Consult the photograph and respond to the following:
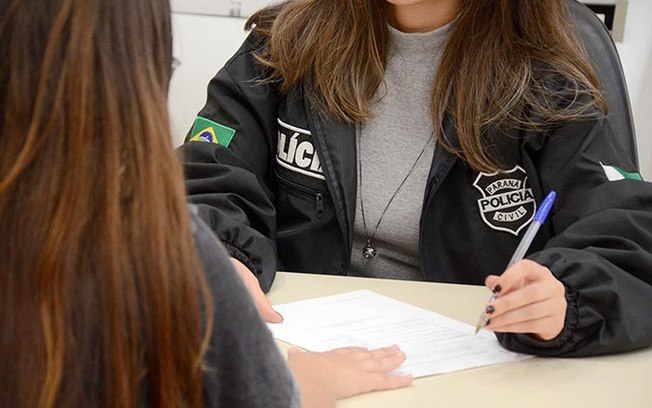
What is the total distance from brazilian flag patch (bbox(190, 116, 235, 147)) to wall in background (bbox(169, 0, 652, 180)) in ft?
3.29

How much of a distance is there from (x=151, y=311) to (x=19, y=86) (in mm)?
171

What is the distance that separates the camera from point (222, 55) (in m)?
2.52

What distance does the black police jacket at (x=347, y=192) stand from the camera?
1.29 metres

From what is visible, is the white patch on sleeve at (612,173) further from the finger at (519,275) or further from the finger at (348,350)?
the finger at (348,350)

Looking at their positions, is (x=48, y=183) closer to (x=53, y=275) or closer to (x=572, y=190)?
(x=53, y=275)

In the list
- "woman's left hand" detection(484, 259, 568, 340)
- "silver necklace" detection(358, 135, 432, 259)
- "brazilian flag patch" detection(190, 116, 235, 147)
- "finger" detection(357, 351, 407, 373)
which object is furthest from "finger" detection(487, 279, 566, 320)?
"brazilian flag patch" detection(190, 116, 235, 147)

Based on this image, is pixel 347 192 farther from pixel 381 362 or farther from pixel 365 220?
pixel 381 362

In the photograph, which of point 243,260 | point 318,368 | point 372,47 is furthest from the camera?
point 372,47

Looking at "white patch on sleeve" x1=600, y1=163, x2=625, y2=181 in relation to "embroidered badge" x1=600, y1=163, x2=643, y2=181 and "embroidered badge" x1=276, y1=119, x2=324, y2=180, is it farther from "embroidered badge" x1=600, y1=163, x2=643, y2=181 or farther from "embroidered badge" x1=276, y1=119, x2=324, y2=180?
"embroidered badge" x1=276, y1=119, x2=324, y2=180

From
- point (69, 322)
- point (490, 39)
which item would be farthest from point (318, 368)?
point (490, 39)

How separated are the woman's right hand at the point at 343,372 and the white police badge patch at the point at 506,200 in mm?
462

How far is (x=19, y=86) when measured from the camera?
597 millimetres

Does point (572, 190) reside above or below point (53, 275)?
below

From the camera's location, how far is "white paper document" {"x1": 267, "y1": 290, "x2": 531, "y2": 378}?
3.48 feet
